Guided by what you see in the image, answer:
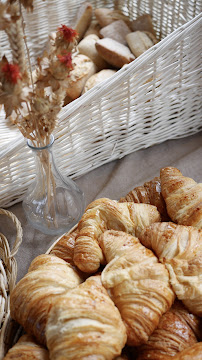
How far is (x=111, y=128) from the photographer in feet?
4.31

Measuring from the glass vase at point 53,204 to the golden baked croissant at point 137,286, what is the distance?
32 centimetres

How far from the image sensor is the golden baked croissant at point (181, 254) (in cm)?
78

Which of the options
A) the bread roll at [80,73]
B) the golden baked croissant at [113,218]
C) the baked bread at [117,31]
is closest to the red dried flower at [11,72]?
the golden baked croissant at [113,218]

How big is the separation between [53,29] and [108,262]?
1.27 m

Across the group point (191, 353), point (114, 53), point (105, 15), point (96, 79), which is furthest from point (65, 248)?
point (105, 15)

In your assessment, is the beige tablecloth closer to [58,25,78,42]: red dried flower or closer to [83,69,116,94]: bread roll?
[83,69,116,94]: bread roll

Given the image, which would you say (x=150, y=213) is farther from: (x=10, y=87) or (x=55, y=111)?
(x=10, y=87)

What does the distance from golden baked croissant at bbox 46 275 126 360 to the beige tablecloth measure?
0.57 m

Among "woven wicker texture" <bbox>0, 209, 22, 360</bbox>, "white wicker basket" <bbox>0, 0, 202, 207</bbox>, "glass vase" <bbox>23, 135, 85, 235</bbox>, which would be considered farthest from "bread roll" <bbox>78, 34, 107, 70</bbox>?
"woven wicker texture" <bbox>0, 209, 22, 360</bbox>

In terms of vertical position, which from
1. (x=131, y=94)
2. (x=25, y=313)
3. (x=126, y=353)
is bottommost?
(x=126, y=353)

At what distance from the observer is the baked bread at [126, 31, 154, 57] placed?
156 cm

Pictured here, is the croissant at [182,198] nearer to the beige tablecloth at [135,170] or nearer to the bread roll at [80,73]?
the beige tablecloth at [135,170]

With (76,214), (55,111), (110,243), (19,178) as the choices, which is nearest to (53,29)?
(19,178)

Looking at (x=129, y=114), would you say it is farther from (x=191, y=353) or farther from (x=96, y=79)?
(x=191, y=353)
